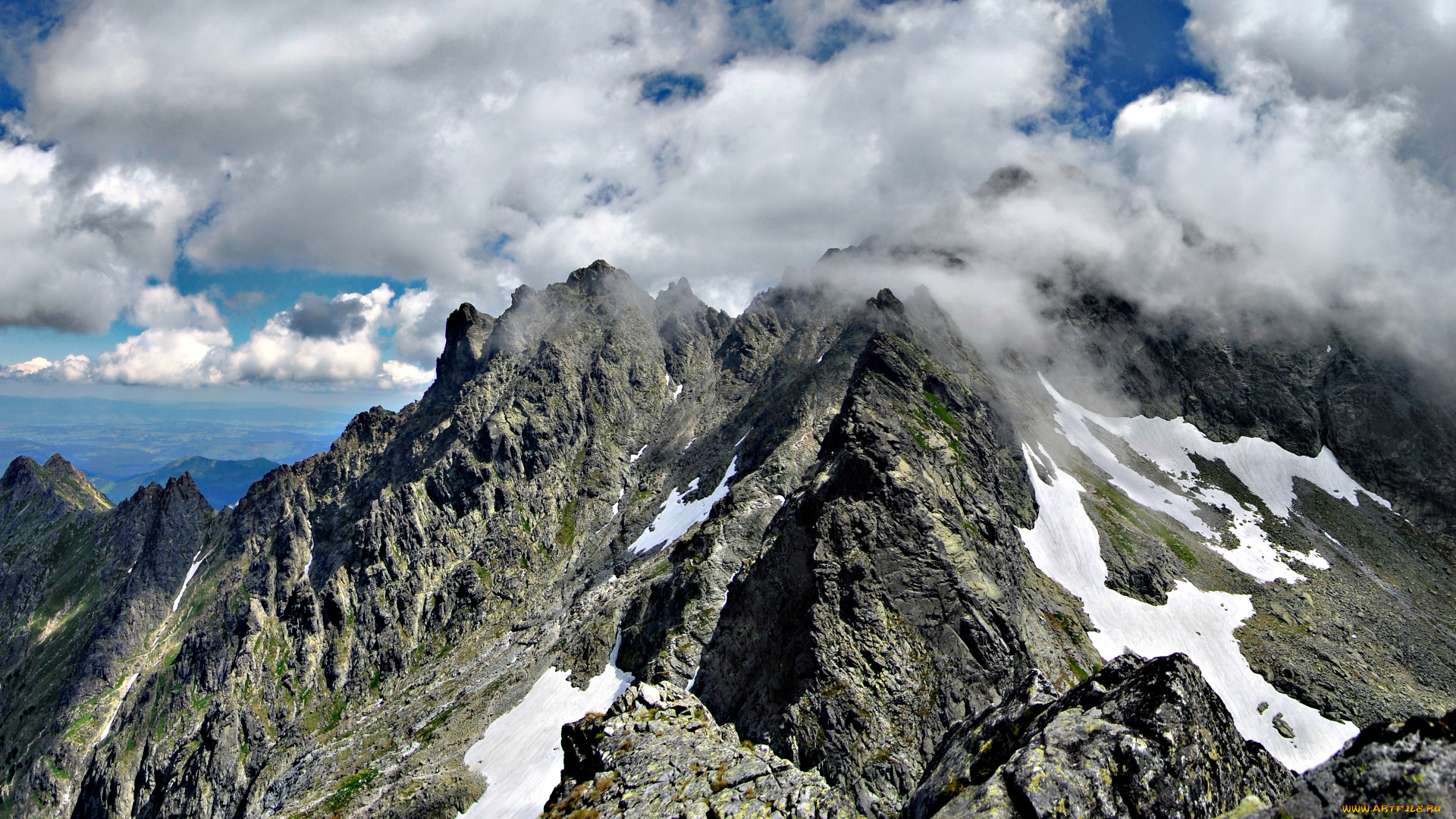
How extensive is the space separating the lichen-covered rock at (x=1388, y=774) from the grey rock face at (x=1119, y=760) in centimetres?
374

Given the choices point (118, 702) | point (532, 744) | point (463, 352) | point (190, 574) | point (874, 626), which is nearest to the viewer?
point (874, 626)

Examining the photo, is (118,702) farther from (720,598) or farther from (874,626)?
(874,626)

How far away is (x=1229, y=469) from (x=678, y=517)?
112645mm

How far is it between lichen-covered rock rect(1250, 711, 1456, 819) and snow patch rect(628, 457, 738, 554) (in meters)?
107

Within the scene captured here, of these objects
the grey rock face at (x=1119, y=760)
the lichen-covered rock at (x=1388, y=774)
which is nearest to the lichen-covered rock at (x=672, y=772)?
the grey rock face at (x=1119, y=760)

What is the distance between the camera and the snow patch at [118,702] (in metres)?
134

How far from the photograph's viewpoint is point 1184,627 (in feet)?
262

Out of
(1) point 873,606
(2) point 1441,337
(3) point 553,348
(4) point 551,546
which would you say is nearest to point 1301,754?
(1) point 873,606

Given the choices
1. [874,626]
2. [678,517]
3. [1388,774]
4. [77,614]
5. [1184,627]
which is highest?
[1388,774]

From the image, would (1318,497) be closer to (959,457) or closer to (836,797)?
(959,457)

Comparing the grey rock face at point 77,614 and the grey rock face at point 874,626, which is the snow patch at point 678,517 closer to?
the grey rock face at point 874,626

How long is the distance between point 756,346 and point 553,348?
62.0 metres

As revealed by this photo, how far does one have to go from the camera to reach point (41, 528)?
7584 inches

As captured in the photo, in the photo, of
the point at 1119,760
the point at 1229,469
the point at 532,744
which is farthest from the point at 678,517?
the point at 1119,760
